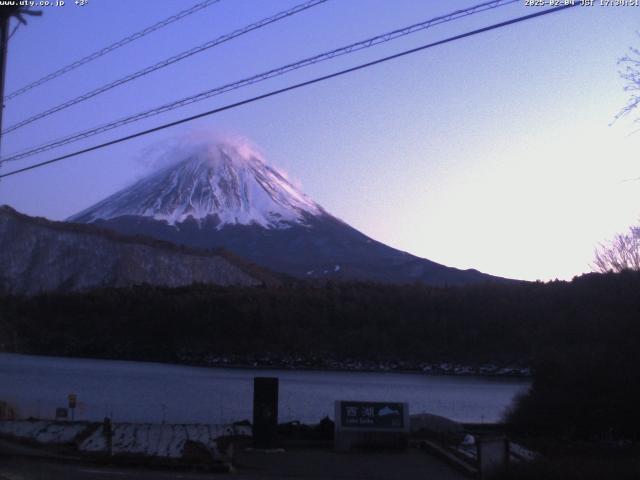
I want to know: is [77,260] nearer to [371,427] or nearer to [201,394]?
[201,394]

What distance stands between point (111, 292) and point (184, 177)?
5919 cm

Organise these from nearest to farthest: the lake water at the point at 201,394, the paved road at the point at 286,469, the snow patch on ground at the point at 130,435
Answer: the paved road at the point at 286,469 → the snow patch on ground at the point at 130,435 → the lake water at the point at 201,394

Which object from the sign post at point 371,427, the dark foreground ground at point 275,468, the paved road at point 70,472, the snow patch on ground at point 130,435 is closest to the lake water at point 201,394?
the snow patch on ground at point 130,435

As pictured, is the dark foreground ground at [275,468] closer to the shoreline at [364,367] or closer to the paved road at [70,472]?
the paved road at [70,472]

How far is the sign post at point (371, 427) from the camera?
18.9 meters

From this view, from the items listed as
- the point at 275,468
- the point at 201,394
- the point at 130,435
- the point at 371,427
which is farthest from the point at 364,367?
the point at 275,468

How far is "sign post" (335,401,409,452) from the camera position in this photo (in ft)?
61.9

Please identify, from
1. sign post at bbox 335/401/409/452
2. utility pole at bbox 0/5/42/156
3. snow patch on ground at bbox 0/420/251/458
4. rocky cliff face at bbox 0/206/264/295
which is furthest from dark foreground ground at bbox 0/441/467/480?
rocky cliff face at bbox 0/206/264/295

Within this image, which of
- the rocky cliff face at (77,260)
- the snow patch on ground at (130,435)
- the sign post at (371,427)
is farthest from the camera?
the rocky cliff face at (77,260)

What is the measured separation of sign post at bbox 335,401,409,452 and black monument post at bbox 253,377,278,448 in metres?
1.33

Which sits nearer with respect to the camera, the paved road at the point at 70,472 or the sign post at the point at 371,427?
the paved road at the point at 70,472

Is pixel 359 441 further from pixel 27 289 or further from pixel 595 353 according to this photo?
pixel 27 289

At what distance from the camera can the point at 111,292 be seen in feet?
248

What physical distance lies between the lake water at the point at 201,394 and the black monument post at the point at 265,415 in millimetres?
10550
